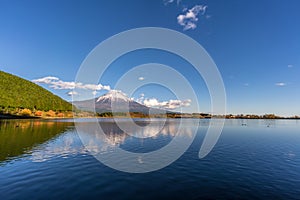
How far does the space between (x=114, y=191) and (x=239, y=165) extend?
23.6 metres

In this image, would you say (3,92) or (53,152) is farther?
(3,92)

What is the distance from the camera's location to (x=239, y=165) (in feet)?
103

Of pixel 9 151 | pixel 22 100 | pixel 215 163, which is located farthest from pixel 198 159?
pixel 22 100

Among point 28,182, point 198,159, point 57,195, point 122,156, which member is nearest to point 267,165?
point 198,159

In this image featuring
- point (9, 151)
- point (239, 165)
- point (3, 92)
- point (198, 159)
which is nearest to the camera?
point (239, 165)

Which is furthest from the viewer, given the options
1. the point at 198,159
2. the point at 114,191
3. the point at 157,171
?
the point at 198,159

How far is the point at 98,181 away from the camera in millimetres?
22922

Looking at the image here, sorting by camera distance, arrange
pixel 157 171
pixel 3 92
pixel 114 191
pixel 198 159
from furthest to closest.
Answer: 1. pixel 3 92
2. pixel 198 159
3. pixel 157 171
4. pixel 114 191

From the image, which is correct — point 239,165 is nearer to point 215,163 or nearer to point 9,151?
point 215,163

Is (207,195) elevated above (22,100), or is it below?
below

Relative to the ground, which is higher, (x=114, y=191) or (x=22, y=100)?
(x=22, y=100)

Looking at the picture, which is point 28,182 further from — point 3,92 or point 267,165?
point 3,92

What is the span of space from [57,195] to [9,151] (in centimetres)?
2879

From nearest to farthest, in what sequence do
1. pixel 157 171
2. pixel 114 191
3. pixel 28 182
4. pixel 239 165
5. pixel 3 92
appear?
pixel 114 191, pixel 28 182, pixel 157 171, pixel 239 165, pixel 3 92
